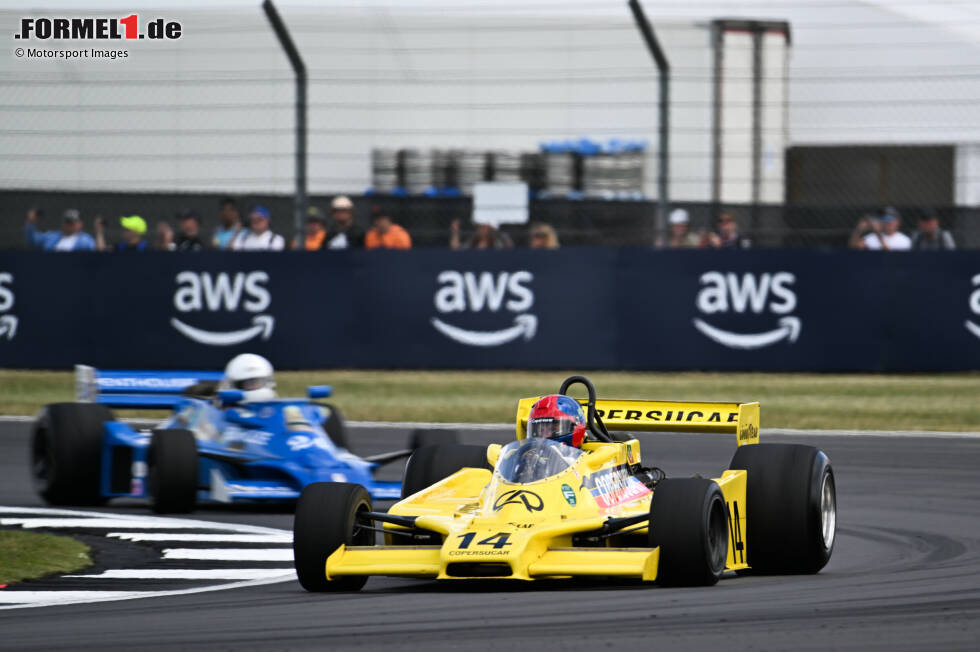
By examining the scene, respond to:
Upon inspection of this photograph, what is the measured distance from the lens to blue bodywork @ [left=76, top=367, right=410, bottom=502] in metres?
10.7

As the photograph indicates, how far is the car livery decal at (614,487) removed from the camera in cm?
780

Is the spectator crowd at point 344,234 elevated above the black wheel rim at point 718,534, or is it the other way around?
the spectator crowd at point 344,234

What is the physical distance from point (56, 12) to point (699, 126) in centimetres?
788

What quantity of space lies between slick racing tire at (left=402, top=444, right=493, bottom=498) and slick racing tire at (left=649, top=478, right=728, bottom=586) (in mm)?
1903

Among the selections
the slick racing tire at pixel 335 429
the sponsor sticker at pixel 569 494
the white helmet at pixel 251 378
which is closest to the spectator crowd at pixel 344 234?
the slick racing tire at pixel 335 429

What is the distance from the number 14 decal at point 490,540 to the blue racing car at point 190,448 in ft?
10.6

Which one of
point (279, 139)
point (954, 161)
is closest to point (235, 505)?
point (279, 139)

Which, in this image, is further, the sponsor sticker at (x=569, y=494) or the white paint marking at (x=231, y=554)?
the white paint marking at (x=231, y=554)

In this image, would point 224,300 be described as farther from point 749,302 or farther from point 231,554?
point 231,554

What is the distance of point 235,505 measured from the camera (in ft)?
37.0

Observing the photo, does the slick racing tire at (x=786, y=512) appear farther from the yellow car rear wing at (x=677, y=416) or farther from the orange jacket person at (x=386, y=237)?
the orange jacket person at (x=386, y=237)

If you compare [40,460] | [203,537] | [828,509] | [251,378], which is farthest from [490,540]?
[40,460]

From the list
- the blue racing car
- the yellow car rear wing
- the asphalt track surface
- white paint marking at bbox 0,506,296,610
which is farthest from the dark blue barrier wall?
the yellow car rear wing

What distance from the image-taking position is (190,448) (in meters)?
10.6
